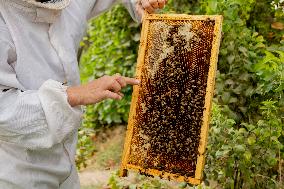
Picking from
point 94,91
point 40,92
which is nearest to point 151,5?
point 94,91

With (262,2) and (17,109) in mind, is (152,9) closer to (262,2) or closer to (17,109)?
(17,109)

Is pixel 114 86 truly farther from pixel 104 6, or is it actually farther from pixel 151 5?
pixel 104 6

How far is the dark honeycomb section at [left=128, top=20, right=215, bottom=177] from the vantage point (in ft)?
10.0

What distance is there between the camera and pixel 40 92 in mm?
2588

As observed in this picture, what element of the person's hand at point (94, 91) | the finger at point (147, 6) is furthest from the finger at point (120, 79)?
the finger at point (147, 6)

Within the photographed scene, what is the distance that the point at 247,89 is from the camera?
4434 millimetres

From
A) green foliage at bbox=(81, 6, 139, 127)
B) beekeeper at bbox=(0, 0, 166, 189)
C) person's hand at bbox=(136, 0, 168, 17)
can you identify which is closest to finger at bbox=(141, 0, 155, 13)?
person's hand at bbox=(136, 0, 168, 17)

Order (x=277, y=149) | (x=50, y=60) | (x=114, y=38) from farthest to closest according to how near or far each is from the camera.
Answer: (x=114, y=38) → (x=277, y=149) → (x=50, y=60)

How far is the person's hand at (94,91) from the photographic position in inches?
103

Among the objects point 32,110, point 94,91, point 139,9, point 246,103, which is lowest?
point 246,103

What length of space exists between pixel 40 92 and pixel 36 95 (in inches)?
1.1

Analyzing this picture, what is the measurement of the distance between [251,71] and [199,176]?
1.69 metres

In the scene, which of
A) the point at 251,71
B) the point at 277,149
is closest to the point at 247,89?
the point at 251,71

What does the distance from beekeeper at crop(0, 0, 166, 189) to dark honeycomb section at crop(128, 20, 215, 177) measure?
0.94 ft
